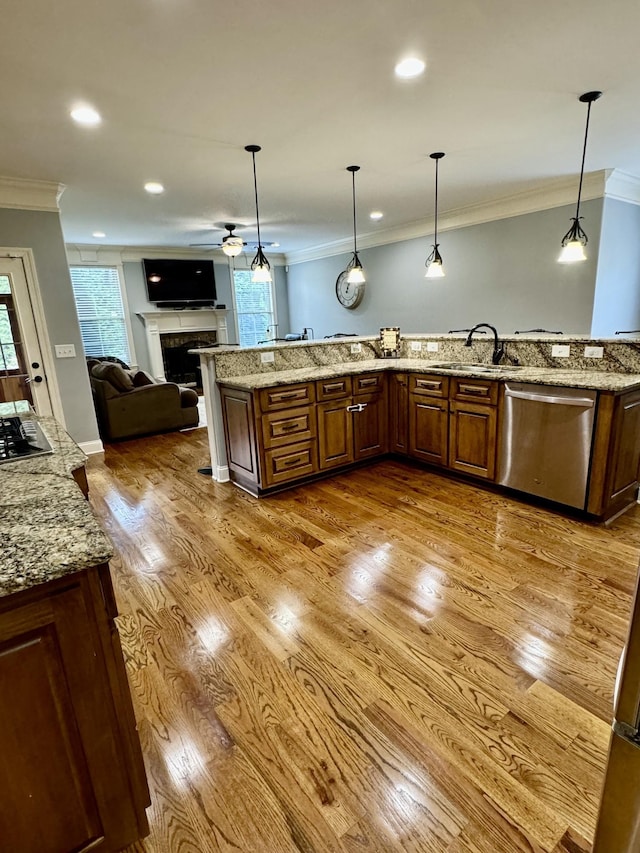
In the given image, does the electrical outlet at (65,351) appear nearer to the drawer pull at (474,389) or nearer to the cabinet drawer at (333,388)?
the cabinet drawer at (333,388)

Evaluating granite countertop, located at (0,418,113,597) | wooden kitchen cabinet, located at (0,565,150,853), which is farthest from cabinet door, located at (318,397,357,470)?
wooden kitchen cabinet, located at (0,565,150,853)

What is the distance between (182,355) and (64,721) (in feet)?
27.3

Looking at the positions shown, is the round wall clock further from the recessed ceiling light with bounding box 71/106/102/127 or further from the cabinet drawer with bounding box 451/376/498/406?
the recessed ceiling light with bounding box 71/106/102/127

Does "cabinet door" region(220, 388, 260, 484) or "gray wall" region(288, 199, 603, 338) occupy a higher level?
"gray wall" region(288, 199, 603, 338)

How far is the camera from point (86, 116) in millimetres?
2770

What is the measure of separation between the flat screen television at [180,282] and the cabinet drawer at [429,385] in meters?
5.90

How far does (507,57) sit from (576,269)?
3.28 m

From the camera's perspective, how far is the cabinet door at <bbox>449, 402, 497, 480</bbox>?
334 cm

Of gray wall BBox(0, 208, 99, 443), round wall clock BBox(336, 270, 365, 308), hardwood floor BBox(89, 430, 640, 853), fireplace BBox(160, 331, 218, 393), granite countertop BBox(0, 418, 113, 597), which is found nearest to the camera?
granite countertop BBox(0, 418, 113, 597)

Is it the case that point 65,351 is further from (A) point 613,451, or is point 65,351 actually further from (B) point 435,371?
(A) point 613,451

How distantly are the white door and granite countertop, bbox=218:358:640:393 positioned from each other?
2209 mm

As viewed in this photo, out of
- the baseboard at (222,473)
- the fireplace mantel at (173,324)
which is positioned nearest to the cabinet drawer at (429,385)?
the baseboard at (222,473)

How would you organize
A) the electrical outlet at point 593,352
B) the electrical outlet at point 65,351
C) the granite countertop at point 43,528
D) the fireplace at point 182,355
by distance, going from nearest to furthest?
1. the granite countertop at point 43,528
2. the electrical outlet at point 593,352
3. the electrical outlet at point 65,351
4. the fireplace at point 182,355

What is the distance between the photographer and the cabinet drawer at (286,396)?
11.0 feet
